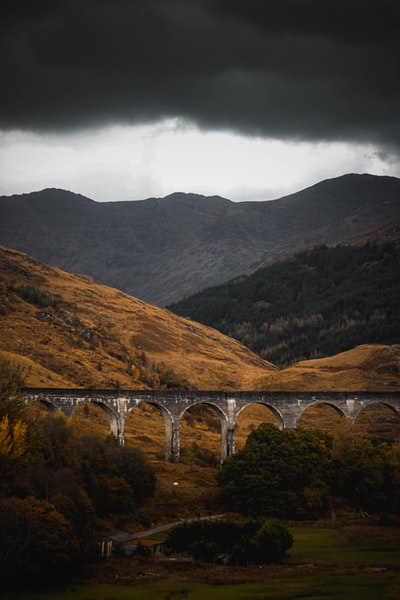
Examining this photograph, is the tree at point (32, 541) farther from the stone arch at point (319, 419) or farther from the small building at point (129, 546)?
the stone arch at point (319, 419)

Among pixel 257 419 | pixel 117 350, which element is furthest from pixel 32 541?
pixel 117 350

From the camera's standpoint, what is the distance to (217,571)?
5038 centimetres

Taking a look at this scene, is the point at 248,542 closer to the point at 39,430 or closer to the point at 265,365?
the point at 39,430

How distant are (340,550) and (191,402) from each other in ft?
104

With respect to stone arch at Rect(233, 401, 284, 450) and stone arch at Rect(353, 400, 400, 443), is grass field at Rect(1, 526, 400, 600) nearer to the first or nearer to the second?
stone arch at Rect(233, 401, 284, 450)

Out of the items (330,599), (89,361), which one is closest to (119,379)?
(89,361)

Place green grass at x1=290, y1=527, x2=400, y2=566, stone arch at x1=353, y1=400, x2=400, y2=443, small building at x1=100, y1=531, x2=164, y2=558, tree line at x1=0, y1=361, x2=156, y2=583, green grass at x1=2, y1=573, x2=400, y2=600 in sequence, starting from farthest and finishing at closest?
stone arch at x1=353, y1=400, x2=400, y2=443 < small building at x1=100, y1=531, x2=164, y2=558 < green grass at x1=290, y1=527, x2=400, y2=566 < tree line at x1=0, y1=361, x2=156, y2=583 < green grass at x1=2, y1=573, x2=400, y2=600

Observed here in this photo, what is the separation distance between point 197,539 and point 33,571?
1401 cm

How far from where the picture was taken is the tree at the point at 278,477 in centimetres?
6850

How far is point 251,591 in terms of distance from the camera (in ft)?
143

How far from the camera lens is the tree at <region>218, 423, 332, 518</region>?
68500 mm

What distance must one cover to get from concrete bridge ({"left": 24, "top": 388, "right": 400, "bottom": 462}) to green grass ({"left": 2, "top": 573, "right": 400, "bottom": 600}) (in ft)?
103

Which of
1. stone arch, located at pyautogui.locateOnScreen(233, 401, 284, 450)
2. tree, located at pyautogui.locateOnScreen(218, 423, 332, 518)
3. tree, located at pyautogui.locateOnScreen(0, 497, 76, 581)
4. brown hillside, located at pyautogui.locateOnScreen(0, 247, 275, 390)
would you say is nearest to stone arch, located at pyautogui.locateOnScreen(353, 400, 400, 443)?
stone arch, located at pyautogui.locateOnScreen(233, 401, 284, 450)

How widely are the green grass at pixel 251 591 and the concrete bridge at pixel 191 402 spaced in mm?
31306
